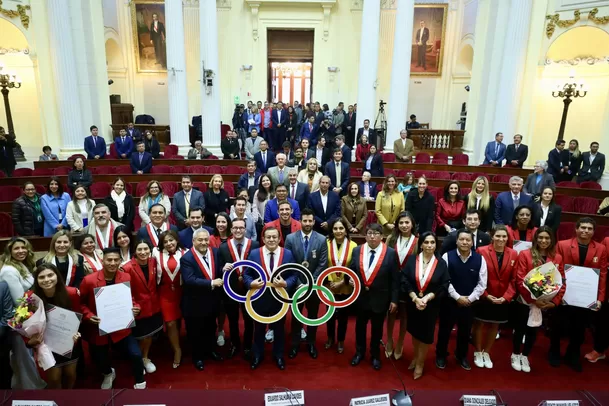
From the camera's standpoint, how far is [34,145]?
542 inches

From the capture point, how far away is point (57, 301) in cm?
323

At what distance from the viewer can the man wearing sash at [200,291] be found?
379cm

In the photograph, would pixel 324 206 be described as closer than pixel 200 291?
No

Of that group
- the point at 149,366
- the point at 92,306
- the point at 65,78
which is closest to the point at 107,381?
the point at 149,366

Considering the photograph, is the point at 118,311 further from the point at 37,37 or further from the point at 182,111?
the point at 37,37

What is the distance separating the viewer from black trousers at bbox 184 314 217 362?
3.97 metres

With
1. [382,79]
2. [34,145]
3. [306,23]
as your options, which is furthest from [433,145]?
[34,145]

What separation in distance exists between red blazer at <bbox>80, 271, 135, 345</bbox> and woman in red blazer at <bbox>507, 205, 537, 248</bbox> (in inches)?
165

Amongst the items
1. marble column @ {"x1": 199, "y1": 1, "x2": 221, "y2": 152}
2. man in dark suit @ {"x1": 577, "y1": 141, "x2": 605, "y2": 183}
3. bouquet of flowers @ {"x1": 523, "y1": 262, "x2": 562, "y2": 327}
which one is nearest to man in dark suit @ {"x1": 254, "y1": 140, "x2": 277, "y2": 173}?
marble column @ {"x1": 199, "y1": 1, "x2": 221, "y2": 152}

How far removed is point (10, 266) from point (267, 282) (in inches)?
88.9

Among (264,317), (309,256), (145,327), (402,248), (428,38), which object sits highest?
(428,38)

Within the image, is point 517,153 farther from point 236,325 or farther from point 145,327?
point 145,327

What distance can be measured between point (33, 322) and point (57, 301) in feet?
0.89

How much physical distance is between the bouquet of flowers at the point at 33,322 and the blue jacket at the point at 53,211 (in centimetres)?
336
